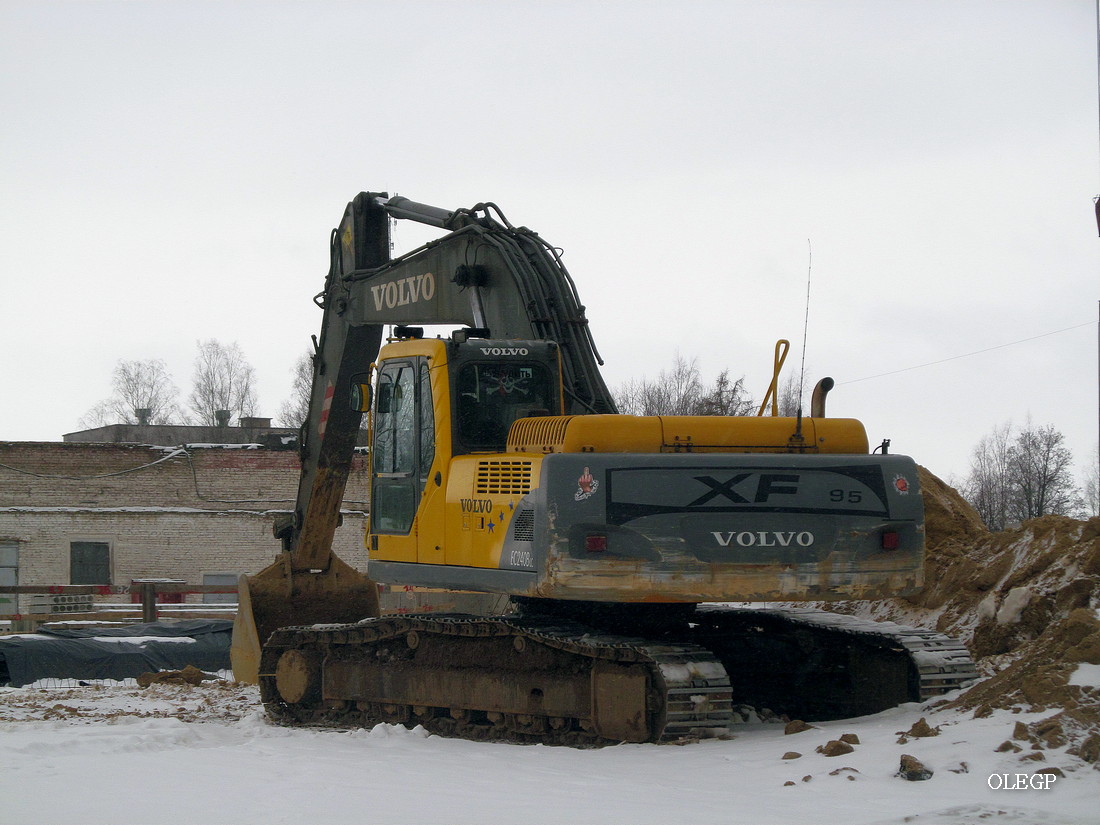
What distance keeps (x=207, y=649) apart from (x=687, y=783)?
10293 millimetres

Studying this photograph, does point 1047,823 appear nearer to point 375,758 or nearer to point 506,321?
point 375,758

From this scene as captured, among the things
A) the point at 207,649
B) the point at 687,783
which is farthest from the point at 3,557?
the point at 687,783

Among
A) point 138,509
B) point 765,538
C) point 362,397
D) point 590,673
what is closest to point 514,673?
point 590,673

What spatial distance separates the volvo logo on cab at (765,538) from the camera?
7590 mm

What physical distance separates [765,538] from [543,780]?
6.76ft

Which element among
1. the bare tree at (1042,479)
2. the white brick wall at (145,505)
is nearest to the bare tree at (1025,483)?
the bare tree at (1042,479)

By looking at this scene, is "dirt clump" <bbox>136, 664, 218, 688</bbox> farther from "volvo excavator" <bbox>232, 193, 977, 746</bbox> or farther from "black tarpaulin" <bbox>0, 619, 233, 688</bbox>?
"volvo excavator" <bbox>232, 193, 977, 746</bbox>

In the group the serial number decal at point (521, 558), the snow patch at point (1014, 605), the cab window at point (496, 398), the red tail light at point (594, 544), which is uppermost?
the cab window at point (496, 398)

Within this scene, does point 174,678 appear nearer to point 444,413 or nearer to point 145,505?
point 444,413

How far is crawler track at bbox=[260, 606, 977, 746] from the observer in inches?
305

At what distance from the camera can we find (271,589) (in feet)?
39.7

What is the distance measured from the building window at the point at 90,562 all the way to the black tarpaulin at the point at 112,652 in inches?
488

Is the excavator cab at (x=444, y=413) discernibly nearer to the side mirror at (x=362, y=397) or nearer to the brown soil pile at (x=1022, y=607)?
the side mirror at (x=362, y=397)

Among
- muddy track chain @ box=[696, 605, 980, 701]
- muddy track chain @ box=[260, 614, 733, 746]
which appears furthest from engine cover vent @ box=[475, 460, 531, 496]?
muddy track chain @ box=[696, 605, 980, 701]
